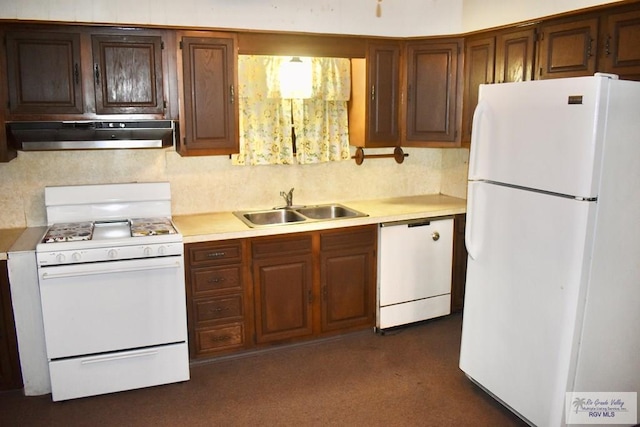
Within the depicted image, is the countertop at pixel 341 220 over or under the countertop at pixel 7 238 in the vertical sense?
over

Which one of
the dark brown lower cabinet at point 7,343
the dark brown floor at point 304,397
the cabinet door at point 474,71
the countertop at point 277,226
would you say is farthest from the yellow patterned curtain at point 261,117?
the dark brown lower cabinet at point 7,343

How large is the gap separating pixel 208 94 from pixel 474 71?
75.3 inches

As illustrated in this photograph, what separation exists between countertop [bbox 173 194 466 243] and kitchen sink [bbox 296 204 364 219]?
0.29 ft

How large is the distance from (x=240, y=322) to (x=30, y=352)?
4.07 feet

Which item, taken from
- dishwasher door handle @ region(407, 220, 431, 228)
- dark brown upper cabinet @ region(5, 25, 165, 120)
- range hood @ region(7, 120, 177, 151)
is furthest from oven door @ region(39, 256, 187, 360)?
dishwasher door handle @ region(407, 220, 431, 228)

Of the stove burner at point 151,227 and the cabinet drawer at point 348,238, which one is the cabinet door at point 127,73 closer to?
the stove burner at point 151,227

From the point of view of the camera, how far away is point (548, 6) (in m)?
3.17

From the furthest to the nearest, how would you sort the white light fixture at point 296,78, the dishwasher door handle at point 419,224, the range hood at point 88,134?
1. the dishwasher door handle at point 419,224
2. the white light fixture at point 296,78
3. the range hood at point 88,134

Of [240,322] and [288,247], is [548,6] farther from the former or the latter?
[240,322]

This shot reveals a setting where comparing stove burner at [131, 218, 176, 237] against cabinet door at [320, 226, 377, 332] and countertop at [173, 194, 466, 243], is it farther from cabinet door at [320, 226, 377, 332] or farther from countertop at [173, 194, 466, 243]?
cabinet door at [320, 226, 377, 332]

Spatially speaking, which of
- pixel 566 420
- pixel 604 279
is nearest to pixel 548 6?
pixel 604 279

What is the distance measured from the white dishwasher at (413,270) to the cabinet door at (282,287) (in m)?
0.57

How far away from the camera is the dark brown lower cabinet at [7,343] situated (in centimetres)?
297

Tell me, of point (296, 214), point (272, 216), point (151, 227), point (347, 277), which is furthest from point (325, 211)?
point (151, 227)
